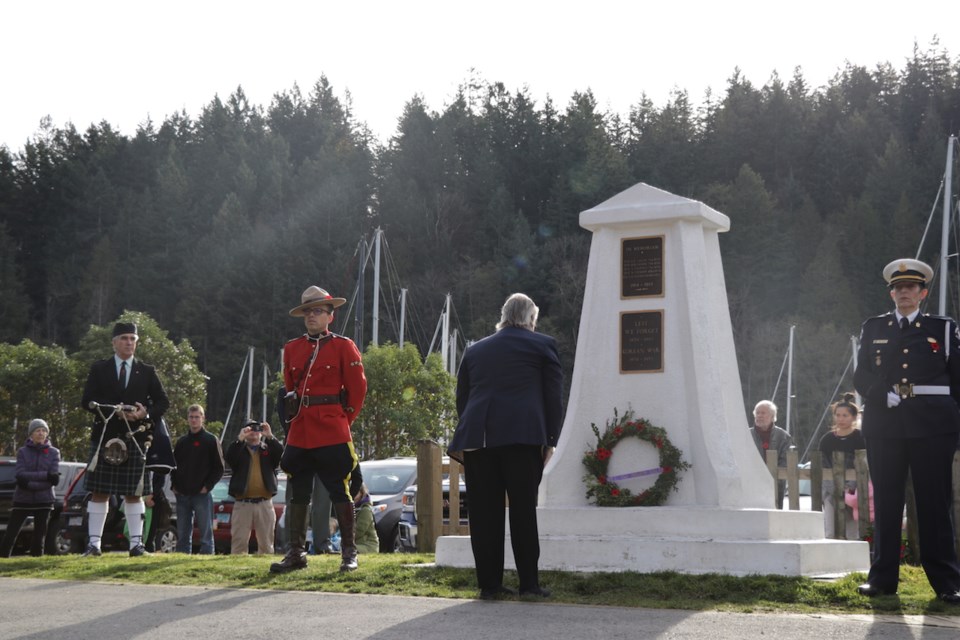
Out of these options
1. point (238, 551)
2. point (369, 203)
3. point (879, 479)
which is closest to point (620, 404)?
point (879, 479)

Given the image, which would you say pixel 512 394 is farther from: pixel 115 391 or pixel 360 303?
Answer: pixel 360 303

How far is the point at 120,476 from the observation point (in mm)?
12484

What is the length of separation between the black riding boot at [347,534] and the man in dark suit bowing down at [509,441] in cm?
164

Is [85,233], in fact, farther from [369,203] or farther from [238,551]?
[238,551]

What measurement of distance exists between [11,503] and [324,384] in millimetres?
12539

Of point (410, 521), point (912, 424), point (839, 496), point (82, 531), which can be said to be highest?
point (912, 424)

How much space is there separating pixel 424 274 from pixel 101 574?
85.9 meters

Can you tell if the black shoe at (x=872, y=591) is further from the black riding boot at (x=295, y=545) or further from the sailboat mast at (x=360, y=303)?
the sailboat mast at (x=360, y=303)

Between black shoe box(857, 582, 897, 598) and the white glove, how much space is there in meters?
1.15

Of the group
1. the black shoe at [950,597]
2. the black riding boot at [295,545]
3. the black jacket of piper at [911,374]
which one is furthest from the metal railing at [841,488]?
the black riding boot at [295,545]

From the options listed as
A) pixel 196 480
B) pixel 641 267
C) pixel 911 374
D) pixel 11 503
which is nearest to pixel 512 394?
pixel 911 374

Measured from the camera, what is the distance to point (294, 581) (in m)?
9.34

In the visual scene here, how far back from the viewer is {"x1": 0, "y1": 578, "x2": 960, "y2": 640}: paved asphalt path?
6.75m

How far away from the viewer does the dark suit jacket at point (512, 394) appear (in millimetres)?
8453
